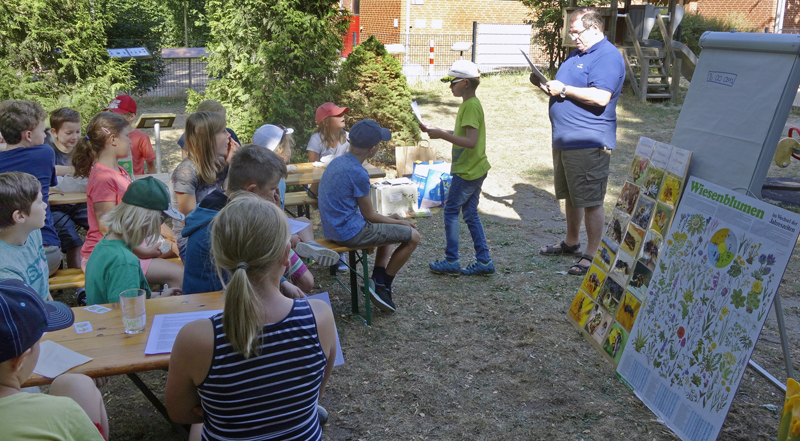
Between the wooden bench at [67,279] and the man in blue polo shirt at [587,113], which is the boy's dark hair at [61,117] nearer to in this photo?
the wooden bench at [67,279]

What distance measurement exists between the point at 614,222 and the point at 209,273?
2406 mm

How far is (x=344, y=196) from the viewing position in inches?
161

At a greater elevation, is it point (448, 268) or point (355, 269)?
point (355, 269)

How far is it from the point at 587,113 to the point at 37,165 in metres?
4.17

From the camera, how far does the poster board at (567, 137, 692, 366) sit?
3248 mm

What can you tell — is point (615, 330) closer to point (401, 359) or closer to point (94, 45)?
point (401, 359)

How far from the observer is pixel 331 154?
620 centimetres

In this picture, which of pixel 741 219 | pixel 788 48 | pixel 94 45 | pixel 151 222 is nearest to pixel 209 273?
pixel 151 222

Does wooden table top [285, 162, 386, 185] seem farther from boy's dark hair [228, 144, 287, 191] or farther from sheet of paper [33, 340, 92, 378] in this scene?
sheet of paper [33, 340, 92, 378]

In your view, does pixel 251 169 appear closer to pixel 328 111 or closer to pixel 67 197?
pixel 67 197

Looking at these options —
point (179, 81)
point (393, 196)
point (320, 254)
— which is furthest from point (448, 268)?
point (179, 81)

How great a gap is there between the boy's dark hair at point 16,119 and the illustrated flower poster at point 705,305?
14.0 feet

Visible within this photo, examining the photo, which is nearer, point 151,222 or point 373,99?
point 151,222

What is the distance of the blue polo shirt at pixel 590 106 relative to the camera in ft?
15.4
